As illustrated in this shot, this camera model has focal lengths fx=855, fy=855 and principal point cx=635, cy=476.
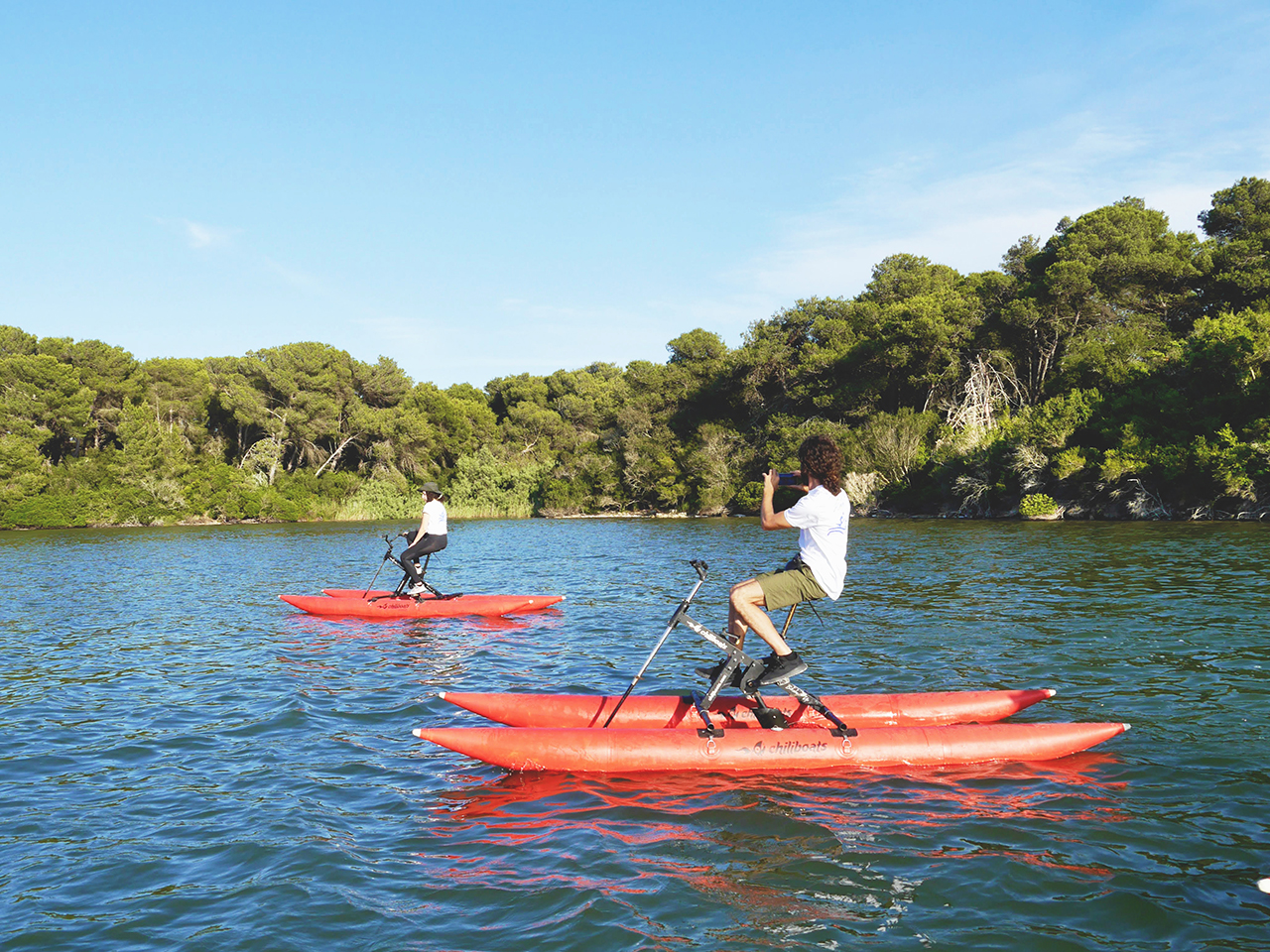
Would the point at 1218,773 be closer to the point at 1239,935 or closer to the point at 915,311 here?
the point at 1239,935

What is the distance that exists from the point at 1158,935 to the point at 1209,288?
4794 cm

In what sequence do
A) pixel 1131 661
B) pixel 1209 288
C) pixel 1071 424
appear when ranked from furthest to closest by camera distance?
pixel 1209 288, pixel 1071 424, pixel 1131 661

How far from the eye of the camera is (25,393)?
51.1 metres

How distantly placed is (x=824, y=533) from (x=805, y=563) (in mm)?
333

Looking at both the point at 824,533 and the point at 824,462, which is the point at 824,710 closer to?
the point at 824,533

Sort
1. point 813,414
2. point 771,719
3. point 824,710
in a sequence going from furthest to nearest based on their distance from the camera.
Result: point 813,414 < point 771,719 < point 824,710

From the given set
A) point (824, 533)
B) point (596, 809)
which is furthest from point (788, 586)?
point (596, 809)

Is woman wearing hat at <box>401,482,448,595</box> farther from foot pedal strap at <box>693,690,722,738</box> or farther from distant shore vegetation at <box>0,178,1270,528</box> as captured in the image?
distant shore vegetation at <box>0,178,1270,528</box>

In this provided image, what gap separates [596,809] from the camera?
682cm

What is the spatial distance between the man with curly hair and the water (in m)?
1.21

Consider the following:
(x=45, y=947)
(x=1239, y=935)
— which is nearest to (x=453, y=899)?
(x=45, y=947)

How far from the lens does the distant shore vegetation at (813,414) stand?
35.6 meters

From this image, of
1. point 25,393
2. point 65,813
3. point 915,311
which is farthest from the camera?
point 25,393

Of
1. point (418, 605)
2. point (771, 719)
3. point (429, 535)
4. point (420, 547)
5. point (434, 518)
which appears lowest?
point (418, 605)
